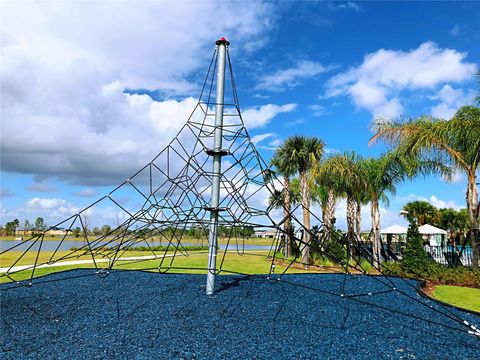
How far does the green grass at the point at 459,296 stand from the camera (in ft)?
26.9

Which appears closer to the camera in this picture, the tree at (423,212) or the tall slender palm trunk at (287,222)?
the tall slender palm trunk at (287,222)

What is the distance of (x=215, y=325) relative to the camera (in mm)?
5844

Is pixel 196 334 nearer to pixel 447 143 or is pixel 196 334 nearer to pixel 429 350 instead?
pixel 429 350

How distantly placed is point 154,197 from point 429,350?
18.1 feet

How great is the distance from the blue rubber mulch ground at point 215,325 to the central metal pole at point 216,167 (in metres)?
0.68

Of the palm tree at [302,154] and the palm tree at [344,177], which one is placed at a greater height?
the palm tree at [302,154]

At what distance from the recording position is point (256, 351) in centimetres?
476

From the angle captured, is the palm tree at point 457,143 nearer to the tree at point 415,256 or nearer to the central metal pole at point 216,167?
the tree at point 415,256

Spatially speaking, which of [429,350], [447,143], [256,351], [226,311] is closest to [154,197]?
[226,311]

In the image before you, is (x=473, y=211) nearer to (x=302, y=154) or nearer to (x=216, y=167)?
(x=302, y=154)

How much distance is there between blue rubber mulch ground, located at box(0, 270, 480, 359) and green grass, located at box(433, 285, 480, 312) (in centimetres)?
81

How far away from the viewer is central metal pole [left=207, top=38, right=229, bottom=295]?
25.2 ft

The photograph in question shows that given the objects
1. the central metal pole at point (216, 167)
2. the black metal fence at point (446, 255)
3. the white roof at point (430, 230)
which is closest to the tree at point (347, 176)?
the black metal fence at point (446, 255)

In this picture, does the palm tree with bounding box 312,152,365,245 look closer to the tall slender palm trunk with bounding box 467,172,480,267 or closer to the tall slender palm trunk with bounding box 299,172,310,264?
the tall slender palm trunk with bounding box 299,172,310,264
